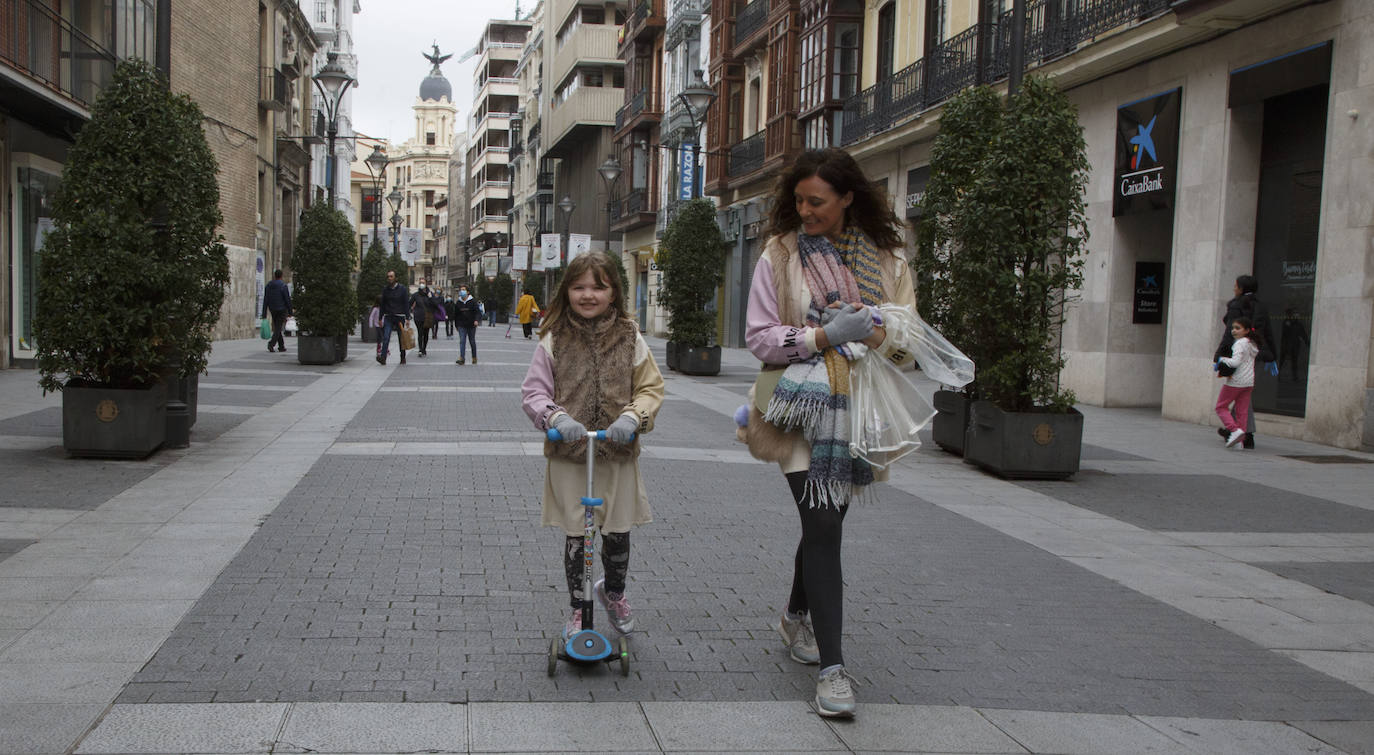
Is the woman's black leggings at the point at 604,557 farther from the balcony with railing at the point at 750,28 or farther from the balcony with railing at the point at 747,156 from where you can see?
the balcony with railing at the point at 750,28

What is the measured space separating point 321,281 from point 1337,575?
18.2 m

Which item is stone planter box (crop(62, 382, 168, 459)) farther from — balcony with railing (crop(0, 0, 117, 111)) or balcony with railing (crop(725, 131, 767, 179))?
balcony with railing (crop(725, 131, 767, 179))

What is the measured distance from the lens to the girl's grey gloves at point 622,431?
406cm

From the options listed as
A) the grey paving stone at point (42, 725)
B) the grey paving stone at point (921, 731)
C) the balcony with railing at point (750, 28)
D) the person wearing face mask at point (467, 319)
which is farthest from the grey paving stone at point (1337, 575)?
the balcony with railing at point (750, 28)

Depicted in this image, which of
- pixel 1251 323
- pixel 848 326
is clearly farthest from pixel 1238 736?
pixel 1251 323

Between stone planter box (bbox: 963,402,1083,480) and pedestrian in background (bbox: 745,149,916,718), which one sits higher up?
pedestrian in background (bbox: 745,149,916,718)

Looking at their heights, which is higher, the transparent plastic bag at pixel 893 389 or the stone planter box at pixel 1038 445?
the transparent plastic bag at pixel 893 389

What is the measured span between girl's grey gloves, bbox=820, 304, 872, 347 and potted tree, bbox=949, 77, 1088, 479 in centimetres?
622

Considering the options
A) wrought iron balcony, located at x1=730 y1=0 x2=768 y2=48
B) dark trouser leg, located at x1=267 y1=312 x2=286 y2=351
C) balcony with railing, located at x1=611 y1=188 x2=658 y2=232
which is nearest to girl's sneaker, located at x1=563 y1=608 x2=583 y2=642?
dark trouser leg, located at x1=267 y1=312 x2=286 y2=351

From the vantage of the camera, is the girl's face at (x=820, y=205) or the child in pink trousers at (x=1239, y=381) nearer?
the girl's face at (x=820, y=205)

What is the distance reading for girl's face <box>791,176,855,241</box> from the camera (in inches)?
162

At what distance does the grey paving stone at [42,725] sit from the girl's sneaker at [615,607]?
67.3 inches

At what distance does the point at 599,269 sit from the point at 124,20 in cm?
1966

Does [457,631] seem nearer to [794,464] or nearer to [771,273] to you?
[794,464]
